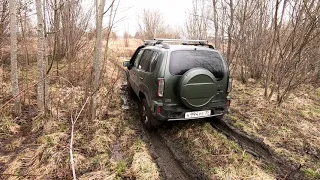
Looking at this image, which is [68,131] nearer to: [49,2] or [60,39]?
[49,2]

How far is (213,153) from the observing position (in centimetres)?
358

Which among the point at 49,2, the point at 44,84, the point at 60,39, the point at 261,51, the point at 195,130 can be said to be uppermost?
the point at 49,2

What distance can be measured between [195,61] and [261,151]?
2.08 meters

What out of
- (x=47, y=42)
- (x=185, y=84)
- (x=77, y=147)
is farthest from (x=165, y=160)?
(x=47, y=42)

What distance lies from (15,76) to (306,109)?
798 centimetres

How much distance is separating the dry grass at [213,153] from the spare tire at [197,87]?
63cm

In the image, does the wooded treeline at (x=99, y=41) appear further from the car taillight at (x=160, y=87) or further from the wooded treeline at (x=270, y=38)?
the car taillight at (x=160, y=87)

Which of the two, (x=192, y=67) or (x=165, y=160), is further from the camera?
(x=192, y=67)

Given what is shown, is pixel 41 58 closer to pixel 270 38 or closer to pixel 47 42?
pixel 47 42

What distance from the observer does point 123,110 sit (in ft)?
18.3

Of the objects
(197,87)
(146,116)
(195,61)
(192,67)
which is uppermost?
(195,61)

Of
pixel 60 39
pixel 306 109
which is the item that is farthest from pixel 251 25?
pixel 60 39

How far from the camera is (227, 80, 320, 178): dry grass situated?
12.0 ft

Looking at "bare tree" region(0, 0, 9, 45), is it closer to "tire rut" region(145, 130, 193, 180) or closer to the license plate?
"tire rut" region(145, 130, 193, 180)
